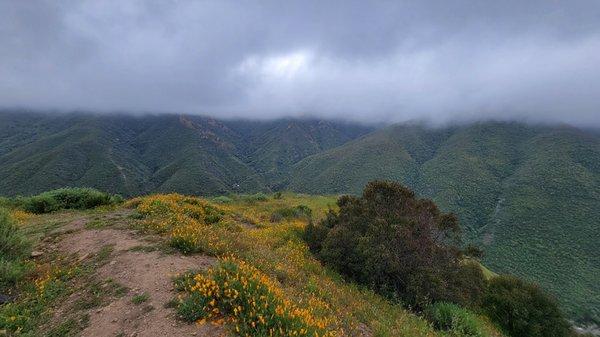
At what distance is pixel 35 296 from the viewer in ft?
23.2

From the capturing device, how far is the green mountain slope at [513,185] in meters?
77.3

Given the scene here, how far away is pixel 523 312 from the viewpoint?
15.5 metres

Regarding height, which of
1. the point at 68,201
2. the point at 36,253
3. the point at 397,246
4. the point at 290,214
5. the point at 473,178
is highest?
the point at 36,253

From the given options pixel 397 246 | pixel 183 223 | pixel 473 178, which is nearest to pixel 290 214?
pixel 397 246

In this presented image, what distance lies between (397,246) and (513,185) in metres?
131

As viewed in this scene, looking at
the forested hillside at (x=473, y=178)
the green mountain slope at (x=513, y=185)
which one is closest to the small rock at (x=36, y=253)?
the forested hillside at (x=473, y=178)

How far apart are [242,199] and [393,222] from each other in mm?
17530

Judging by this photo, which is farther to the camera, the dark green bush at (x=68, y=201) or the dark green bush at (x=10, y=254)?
the dark green bush at (x=68, y=201)

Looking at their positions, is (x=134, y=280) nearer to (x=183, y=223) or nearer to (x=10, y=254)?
(x=183, y=223)

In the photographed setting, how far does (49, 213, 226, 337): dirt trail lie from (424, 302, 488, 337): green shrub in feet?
21.1

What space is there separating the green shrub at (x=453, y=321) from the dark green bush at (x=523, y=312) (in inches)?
260

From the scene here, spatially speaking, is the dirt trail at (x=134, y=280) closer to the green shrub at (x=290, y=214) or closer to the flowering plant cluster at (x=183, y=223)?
the flowering plant cluster at (x=183, y=223)

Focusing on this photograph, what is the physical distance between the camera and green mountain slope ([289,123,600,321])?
77.3 m

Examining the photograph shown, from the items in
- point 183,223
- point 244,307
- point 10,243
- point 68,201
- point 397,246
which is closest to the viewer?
point 244,307
